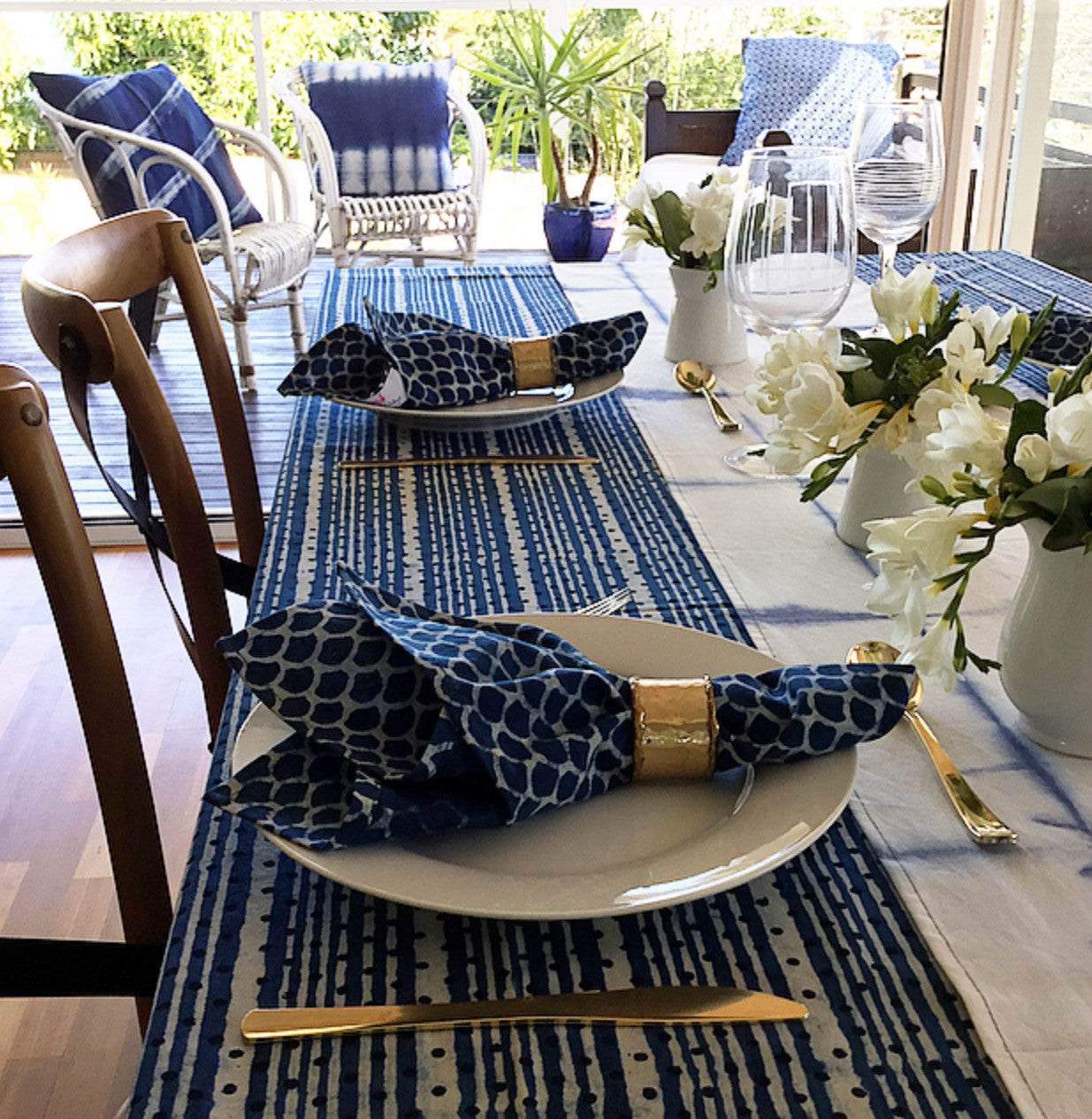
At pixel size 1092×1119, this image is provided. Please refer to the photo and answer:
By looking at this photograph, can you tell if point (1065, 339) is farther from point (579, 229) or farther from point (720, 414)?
point (579, 229)

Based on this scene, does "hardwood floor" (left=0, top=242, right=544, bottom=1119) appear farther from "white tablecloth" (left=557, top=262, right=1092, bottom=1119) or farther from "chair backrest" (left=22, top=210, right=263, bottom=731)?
"white tablecloth" (left=557, top=262, right=1092, bottom=1119)

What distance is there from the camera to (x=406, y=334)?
1149 mm

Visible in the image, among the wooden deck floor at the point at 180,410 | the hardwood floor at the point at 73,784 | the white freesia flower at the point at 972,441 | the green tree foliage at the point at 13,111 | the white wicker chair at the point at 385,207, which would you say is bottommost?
the wooden deck floor at the point at 180,410

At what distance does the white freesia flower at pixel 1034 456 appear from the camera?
56 cm

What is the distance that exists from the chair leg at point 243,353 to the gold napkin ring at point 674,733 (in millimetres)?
3089

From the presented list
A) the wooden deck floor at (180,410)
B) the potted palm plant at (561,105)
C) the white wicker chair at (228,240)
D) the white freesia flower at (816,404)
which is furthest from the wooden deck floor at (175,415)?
the white freesia flower at (816,404)

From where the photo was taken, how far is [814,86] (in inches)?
173

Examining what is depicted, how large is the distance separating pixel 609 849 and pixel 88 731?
438 mm

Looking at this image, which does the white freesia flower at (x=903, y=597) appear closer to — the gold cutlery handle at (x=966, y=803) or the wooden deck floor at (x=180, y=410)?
the gold cutlery handle at (x=966, y=803)

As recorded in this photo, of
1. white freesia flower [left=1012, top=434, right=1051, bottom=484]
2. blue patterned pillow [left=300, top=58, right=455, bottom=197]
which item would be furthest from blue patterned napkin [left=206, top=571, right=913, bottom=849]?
blue patterned pillow [left=300, top=58, right=455, bottom=197]

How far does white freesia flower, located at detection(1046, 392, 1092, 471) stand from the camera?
539 millimetres

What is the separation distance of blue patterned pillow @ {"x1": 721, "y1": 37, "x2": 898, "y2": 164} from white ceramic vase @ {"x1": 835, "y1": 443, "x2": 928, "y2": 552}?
377 centimetres

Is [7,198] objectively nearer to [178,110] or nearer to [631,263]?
[178,110]

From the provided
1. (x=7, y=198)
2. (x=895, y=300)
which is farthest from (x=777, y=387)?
(x=7, y=198)
